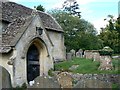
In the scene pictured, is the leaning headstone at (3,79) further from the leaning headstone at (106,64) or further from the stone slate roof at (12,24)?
the leaning headstone at (106,64)

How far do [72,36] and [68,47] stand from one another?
3.72 m

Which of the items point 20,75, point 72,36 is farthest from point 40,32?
point 72,36

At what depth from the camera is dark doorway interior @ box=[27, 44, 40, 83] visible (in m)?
22.0

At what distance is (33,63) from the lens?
22672 millimetres

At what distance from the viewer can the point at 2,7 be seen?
25094mm

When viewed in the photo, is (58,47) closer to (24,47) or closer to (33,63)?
(33,63)

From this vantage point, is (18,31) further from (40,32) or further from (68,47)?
(68,47)

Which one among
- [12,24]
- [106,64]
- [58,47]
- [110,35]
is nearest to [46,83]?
[106,64]

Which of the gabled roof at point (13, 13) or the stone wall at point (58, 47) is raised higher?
the gabled roof at point (13, 13)

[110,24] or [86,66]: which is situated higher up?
[110,24]

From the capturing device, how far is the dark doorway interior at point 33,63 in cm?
2198

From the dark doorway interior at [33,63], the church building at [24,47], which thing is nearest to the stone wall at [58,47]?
the church building at [24,47]

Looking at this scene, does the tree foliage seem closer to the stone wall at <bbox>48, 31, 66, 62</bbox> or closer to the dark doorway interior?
the stone wall at <bbox>48, 31, 66, 62</bbox>

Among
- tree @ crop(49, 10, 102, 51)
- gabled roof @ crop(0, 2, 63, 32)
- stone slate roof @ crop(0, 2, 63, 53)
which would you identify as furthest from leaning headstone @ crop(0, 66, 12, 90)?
tree @ crop(49, 10, 102, 51)
